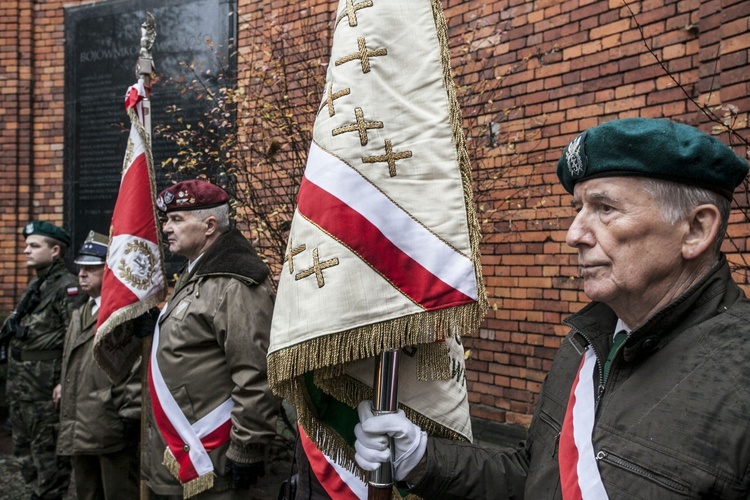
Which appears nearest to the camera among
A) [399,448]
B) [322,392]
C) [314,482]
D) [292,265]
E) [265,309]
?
[399,448]

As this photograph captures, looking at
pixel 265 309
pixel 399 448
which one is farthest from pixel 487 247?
pixel 399 448

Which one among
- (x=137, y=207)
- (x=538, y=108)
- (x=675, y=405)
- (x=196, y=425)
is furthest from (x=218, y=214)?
(x=675, y=405)

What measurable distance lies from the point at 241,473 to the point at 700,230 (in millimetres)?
2477

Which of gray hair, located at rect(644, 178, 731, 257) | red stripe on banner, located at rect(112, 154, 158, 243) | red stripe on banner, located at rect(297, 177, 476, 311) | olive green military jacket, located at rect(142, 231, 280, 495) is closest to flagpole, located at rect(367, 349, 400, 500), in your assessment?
red stripe on banner, located at rect(297, 177, 476, 311)

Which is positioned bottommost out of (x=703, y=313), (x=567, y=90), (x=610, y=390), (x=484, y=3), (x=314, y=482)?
(x=314, y=482)

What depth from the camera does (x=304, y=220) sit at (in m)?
1.98

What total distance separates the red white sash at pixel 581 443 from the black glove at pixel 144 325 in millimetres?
2920

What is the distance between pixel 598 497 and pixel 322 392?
106 cm

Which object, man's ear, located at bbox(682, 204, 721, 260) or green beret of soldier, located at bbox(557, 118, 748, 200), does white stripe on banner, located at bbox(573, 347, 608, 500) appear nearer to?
man's ear, located at bbox(682, 204, 721, 260)

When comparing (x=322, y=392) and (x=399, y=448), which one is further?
(x=322, y=392)

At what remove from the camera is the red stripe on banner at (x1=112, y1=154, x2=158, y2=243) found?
4.12 metres

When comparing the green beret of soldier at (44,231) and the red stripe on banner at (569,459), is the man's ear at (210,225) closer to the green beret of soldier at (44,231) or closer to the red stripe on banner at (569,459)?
the red stripe on banner at (569,459)

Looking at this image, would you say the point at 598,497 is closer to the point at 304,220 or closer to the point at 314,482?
the point at 304,220

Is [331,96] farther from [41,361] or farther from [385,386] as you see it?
[41,361]
